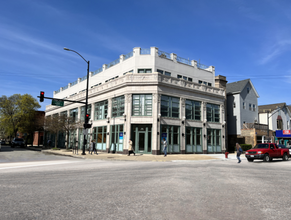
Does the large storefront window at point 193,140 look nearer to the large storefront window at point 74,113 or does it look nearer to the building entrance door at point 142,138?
the building entrance door at point 142,138

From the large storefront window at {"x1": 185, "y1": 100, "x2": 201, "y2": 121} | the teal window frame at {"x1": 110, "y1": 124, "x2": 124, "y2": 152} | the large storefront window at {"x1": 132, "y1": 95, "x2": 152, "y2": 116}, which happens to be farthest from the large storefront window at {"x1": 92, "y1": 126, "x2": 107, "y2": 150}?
the large storefront window at {"x1": 185, "y1": 100, "x2": 201, "y2": 121}

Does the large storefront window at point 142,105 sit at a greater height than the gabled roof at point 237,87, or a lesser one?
lesser

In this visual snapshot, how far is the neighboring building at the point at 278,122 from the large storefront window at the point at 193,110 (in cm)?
1909

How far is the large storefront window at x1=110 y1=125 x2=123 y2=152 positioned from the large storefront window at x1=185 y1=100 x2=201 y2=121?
9.16m

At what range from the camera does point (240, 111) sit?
4122cm

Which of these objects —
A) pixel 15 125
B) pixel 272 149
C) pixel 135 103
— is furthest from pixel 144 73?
pixel 15 125

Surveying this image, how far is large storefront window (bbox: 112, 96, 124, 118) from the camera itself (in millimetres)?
29312

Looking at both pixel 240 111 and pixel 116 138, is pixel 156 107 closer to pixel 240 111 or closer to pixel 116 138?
pixel 116 138

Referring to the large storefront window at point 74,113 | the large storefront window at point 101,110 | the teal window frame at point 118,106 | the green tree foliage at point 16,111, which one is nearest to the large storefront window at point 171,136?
the teal window frame at point 118,106

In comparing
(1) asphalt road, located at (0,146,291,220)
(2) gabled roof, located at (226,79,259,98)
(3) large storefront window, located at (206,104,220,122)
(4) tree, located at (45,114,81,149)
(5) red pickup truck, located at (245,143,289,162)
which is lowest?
(1) asphalt road, located at (0,146,291,220)

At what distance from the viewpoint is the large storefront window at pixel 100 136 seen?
3161 centimetres

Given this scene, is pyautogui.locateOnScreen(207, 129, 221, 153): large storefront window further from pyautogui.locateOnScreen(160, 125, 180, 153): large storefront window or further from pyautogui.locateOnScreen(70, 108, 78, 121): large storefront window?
pyautogui.locateOnScreen(70, 108, 78, 121): large storefront window

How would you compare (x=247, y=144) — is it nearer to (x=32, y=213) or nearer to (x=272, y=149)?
(x=272, y=149)

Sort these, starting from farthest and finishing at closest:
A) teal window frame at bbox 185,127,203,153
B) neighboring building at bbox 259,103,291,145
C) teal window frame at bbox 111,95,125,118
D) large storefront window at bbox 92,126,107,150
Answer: neighboring building at bbox 259,103,291,145
large storefront window at bbox 92,126,107,150
teal window frame at bbox 185,127,203,153
teal window frame at bbox 111,95,125,118
